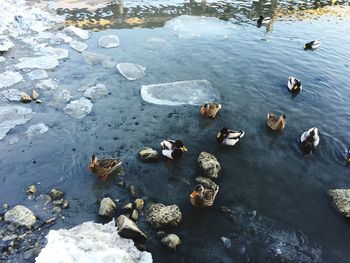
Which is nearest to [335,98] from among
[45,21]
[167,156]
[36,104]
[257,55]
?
[257,55]

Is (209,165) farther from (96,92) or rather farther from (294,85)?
(294,85)

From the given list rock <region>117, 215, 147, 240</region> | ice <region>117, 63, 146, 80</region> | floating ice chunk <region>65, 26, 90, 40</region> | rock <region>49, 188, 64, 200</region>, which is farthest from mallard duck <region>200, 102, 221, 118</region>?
floating ice chunk <region>65, 26, 90, 40</region>

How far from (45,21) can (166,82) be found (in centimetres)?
820

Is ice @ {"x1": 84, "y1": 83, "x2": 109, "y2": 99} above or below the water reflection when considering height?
below

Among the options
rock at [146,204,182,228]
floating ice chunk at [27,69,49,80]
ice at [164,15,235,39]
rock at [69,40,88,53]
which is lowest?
rock at [146,204,182,228]

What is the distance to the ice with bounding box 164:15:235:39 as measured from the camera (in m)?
15.4

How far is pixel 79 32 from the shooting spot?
14727 mm

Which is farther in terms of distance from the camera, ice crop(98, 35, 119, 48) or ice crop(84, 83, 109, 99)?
ice crop(98, 35, 119, 48)

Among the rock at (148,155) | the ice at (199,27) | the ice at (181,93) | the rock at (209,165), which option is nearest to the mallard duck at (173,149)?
the rock at (148,155)

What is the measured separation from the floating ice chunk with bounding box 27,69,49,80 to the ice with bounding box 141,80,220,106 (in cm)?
363

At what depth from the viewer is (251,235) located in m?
6.64

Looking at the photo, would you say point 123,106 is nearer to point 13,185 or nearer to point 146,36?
point 13,185

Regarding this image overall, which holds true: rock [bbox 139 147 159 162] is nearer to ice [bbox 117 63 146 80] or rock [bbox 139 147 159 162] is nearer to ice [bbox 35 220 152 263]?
ice [bbox 35 220 152 263]

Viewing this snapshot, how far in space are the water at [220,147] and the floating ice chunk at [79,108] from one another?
0.24m
